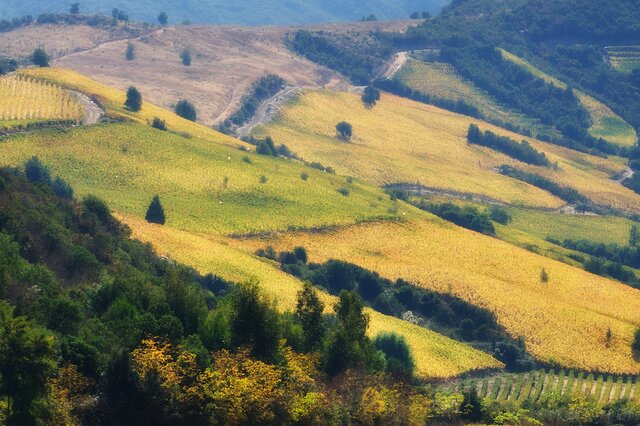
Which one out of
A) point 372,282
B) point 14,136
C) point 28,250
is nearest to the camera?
point 28,250

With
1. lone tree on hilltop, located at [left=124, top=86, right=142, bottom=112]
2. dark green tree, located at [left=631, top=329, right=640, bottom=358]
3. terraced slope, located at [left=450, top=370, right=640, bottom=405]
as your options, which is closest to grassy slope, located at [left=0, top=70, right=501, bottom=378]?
lone tree on hilltop, located at [left=124, top=86, right=142, bottom=112]

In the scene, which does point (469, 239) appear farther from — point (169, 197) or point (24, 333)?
point (24, 333)

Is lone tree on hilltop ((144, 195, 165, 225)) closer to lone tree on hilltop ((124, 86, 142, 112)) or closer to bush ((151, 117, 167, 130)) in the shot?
bush ((151, 117, 167, 130))

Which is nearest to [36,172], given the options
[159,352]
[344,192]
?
[344,192]

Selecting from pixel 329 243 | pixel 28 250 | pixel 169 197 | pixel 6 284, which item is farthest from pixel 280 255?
pixel 6 284

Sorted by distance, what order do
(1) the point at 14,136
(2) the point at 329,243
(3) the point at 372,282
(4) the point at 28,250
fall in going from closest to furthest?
(4) the point at 28,250 < (3) the point at 372,282 < (2) the point at 329,243 < (1) the point at 14,136

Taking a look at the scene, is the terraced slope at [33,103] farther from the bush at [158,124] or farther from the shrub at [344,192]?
the shrub at [344,192]

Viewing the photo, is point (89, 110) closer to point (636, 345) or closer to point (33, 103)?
point (33, 103)
